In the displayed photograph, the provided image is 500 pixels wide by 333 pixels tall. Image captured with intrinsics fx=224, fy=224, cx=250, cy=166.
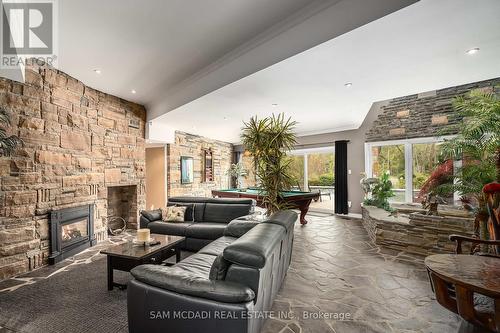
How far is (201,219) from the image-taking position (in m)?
4.36

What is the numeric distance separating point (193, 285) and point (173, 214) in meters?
2.91

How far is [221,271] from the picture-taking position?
64.4 inches

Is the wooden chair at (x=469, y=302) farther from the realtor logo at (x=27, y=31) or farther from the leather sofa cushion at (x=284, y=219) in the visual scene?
the realtor logo at (x=27, y=31)

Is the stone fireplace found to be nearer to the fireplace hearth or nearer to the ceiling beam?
the fireplace hearth

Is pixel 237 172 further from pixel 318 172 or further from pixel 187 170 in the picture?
pixel 318 172

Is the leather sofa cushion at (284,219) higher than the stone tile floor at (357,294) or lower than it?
higher

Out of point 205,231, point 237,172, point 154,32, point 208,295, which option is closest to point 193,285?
point 208,295

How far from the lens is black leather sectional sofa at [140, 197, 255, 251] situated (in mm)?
3779

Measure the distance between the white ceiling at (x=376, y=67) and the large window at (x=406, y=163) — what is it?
1767 millimetres

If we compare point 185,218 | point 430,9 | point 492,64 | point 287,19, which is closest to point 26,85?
point 185,218

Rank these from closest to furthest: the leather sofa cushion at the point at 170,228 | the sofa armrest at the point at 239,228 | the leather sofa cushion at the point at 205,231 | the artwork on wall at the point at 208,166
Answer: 1. the sofa armrest at the point at 239,228
2. the leather sofa cushion at the point at 205,231
3. the leather sofa cushion at the point at 170,228
4. the artwork on wall at the point at 208,166

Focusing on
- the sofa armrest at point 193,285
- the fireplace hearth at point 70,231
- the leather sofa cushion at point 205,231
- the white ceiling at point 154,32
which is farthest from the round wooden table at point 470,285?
the fireplace hearth at point 70,231

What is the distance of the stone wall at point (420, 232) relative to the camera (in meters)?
3.48

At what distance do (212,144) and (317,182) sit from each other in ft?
13.3
